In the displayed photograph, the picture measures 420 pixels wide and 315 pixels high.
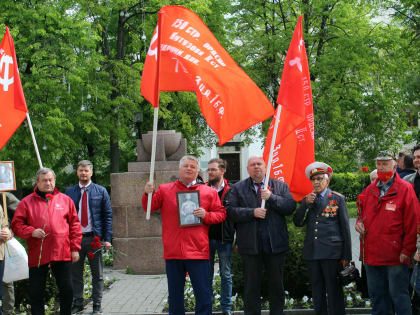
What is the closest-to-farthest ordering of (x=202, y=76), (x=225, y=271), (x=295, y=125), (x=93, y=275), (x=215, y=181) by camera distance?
(x=202, y=76)
(x=295, y=125)
(x=225, y=271)
(x=215, y=181)
(x=93, y=275)

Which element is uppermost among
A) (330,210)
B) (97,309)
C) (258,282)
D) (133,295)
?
(330,210)

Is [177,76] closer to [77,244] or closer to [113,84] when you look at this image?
[77,244]

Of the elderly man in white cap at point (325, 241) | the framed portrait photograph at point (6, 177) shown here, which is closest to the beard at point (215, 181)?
the elderly man in white cap at point (325, 241)

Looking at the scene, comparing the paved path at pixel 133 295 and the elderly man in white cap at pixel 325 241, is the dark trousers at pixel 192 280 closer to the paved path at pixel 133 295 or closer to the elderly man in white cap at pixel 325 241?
the elderly man in white cap at pixel 325 241

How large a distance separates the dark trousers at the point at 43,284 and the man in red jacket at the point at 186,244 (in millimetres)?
1284

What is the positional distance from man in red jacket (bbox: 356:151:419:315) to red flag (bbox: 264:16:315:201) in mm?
1208

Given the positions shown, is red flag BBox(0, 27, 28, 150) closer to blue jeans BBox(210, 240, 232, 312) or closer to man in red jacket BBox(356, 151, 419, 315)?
blue jeans BBox(210, 240, 232, 312)

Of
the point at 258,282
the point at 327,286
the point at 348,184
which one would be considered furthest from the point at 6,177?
the point at 348,184

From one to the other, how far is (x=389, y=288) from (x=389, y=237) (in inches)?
21.2

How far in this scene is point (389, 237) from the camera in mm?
5652

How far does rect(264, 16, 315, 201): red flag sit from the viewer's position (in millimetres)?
6625

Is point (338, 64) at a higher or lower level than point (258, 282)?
higher

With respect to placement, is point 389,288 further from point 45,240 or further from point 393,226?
point 45,240

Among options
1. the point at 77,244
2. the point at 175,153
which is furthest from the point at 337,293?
the point at 175,153
